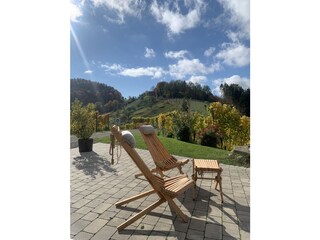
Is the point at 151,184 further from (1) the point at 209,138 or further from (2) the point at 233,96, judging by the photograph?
(1) the point at 209,138

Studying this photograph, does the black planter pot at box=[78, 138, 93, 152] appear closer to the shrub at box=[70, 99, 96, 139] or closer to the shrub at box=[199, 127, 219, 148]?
the shrub at box=[70, 99, 96, 139]

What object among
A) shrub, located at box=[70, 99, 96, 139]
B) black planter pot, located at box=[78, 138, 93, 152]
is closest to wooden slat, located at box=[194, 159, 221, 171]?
shrub, located at box=[70, 99, 96, 139]

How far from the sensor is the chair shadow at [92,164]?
4.29 m

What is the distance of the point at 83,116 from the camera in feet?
19.1

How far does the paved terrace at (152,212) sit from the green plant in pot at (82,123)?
1977mm

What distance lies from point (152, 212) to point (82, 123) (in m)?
3.86

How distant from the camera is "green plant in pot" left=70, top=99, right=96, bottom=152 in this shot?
5807 millimetres

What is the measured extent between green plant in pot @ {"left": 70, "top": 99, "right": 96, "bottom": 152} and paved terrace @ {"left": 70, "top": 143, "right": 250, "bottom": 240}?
198cm

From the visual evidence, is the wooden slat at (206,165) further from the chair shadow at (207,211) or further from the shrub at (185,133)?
the shrub at (185,133)
